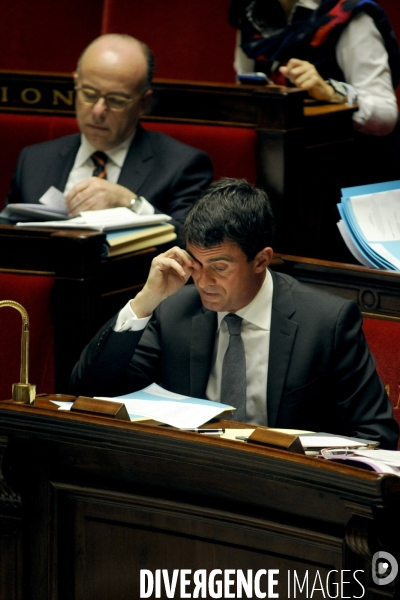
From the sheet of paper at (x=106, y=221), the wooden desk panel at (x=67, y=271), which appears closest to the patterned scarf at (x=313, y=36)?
the sheet of paper at (x=106, y=221)

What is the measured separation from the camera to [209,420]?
189 centimetres

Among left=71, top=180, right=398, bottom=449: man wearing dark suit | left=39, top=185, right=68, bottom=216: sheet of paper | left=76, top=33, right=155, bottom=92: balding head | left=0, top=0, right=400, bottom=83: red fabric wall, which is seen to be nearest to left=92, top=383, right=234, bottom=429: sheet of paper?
left=71, top=180, right=398, bottom=449: man wearing dark suit

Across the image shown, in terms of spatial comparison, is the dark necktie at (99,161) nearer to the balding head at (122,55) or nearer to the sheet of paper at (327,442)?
the balding head at (122,55)

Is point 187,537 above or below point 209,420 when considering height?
below

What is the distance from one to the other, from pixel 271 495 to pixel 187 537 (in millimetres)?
174

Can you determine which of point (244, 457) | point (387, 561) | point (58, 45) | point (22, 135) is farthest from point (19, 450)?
point (58, 45)

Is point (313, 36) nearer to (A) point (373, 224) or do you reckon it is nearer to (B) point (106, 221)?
(A) point (373, 224)

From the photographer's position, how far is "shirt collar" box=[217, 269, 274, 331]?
222cm

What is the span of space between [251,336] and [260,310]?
2.3 inches

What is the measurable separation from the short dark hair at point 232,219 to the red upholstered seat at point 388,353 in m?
0.44

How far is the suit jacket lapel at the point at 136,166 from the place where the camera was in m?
3.18

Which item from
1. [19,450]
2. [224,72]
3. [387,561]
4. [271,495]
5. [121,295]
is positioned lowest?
[387,561]

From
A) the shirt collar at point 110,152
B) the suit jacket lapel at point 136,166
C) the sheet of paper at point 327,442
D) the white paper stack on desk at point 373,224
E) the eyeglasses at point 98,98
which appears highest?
the eyeglasses at point 98,98

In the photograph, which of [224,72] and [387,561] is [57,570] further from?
[224,72]
